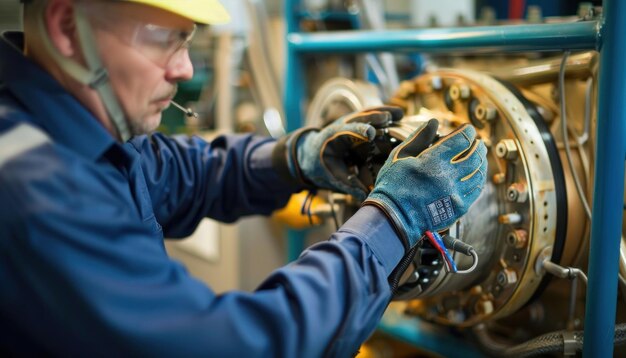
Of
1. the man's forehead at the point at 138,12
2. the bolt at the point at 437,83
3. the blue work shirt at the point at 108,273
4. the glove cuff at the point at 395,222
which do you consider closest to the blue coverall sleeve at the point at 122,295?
the blue work shirt at the point at 108,273

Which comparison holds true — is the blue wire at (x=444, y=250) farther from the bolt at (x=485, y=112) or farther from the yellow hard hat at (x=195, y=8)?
the yellow hard hat at (x=195, y=8)

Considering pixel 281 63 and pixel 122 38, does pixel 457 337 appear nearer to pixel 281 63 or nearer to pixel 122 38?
pixel 122 38

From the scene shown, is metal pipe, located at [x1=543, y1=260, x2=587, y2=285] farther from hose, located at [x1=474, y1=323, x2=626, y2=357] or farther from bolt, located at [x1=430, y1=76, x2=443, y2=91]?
bolt, located at [x1=430, y1=76, x2=443, y2=91]

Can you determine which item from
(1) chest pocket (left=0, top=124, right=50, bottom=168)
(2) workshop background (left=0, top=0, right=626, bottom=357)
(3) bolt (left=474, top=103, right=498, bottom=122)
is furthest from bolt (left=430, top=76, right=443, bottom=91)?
(1) chest pocket (left=0, top=124, right=50, bottom=168)

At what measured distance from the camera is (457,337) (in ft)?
4.10

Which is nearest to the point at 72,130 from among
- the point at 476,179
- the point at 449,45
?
the point at 476,179

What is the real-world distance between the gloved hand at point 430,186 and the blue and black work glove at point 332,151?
15 centimetres

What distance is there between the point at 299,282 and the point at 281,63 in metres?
1.68

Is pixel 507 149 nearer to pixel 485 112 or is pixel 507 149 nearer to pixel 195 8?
pixel 485 112

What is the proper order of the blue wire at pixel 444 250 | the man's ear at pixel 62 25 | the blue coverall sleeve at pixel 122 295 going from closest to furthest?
the blue coverall sleeve at pixel 122 295 → the man's ear at pixel 62 25 → the blue wire at pixel 444 250

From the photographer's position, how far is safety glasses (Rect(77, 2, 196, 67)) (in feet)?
2.50

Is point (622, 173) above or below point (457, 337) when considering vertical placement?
above

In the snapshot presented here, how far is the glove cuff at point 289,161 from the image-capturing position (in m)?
1.17

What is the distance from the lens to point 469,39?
1076 millimetres
